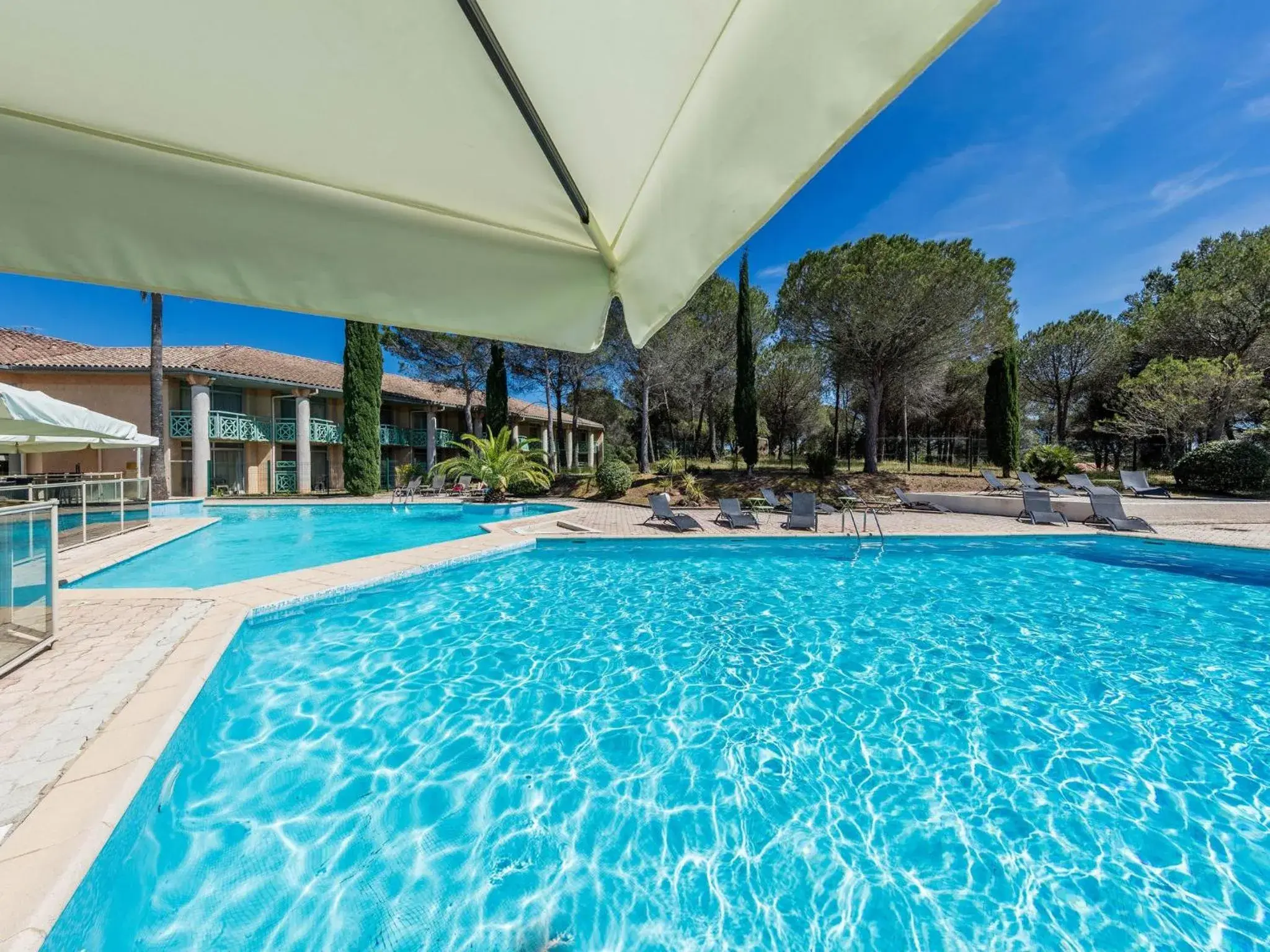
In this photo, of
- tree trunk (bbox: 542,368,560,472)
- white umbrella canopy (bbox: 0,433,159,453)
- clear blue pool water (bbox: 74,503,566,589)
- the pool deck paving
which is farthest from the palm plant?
the pool deck paving

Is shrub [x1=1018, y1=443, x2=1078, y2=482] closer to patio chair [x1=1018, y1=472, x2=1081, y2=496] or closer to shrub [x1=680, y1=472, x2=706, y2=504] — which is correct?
patio chair [x1=1018, y1=472, x2=1081, y2=496]

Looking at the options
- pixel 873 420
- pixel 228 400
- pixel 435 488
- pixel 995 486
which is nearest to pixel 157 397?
pixel 228 400

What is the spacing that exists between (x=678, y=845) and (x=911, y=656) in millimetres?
3916

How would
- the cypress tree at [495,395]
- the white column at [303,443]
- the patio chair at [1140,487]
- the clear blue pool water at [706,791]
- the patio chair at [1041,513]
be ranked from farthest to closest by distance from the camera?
1. the cypress tree at [495,395]
2. the white column at [303,443]
3. the patio chair at [1140,487]
4. the patio chair at [1041,513]
5. the clear blue pool water at [706,791]

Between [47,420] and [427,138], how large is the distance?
34.9 feet

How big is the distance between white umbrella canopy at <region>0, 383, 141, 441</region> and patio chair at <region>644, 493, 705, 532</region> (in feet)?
38.1

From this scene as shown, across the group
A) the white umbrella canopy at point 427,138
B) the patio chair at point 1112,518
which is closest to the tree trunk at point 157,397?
the white umbrella canopy at point 427,138

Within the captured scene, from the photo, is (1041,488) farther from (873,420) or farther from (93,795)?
(93,795)

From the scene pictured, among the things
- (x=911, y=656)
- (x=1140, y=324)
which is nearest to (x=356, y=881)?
(x=911, y=656)

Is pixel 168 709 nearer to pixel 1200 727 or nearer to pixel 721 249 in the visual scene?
pixel 721 249

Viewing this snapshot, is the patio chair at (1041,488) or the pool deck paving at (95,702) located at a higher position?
the patio chair at (1041,488)

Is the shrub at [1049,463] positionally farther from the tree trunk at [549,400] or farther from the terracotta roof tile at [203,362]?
the terracotta roof tile at [203,362]

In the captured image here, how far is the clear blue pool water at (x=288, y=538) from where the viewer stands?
909cm

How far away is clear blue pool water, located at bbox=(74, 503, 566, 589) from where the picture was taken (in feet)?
29.8
